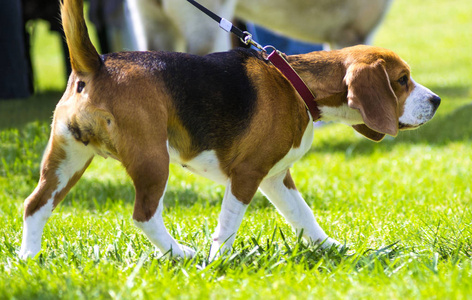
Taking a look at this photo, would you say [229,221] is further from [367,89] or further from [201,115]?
[367,89]

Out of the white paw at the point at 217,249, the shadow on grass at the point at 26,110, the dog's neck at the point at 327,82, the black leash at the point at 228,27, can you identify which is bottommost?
the shadow on grass at the point at 26,110

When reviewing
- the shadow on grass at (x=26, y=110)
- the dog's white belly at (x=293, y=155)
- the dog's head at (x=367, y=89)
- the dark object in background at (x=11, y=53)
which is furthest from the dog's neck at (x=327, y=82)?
the dark object in background at (x=11, y=53)

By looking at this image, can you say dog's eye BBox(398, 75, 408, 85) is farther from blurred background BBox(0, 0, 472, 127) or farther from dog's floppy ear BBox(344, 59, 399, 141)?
blurred background BBox(0, 0, 472, 127)

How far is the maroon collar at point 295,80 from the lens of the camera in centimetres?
297

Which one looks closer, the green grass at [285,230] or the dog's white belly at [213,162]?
the green grass at [285,230]

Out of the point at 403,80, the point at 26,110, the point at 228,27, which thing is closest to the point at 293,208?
the point at 403,80

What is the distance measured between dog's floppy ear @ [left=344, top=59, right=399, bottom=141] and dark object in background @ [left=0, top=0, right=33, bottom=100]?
4411 millimetres

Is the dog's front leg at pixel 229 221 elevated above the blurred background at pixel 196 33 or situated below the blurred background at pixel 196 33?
above

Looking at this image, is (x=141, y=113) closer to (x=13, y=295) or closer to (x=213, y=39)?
(x=13, y=295)

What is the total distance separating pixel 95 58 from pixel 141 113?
0.34m

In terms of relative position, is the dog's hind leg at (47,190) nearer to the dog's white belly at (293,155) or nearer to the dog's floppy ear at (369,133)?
the dog's white belly at (293,155)

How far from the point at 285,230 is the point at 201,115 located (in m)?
0.98

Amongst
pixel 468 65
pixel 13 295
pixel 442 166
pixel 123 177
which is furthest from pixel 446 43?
pixel 13 295

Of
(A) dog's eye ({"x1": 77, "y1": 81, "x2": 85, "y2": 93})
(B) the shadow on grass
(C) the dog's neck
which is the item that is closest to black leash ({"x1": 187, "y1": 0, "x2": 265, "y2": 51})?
(C) the dog's neck
